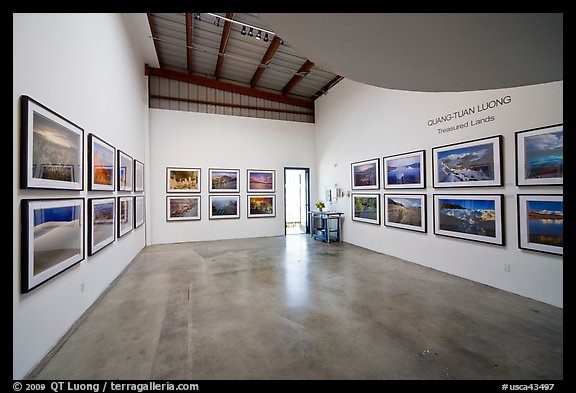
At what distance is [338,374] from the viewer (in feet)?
6.94

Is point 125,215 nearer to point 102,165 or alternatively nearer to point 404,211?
point 102,165

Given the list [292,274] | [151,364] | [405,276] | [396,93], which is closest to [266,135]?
[396,93]

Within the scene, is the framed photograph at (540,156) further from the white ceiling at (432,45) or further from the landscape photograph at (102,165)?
the landscape photograph at (102,165)

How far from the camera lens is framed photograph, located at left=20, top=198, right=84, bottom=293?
207 centimetres

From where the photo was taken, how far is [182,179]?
27.1 feet

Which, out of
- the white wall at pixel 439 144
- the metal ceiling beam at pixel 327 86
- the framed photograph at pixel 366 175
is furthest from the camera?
the metal ceiling beam at pixel 327 86

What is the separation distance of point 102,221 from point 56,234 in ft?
4.70

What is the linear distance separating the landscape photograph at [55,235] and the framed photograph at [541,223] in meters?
5.89

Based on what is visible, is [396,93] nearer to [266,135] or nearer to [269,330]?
[266,135]

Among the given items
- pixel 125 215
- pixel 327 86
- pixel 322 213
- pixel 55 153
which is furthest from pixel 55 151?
pixel 327 86

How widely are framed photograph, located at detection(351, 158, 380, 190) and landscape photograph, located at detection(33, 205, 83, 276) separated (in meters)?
6.24

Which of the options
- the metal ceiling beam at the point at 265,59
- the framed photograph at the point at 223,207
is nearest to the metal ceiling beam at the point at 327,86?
the metal ceiling beam at the point at 265,59

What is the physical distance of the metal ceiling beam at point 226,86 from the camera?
8.08 m

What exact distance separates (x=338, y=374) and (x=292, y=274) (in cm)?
278
